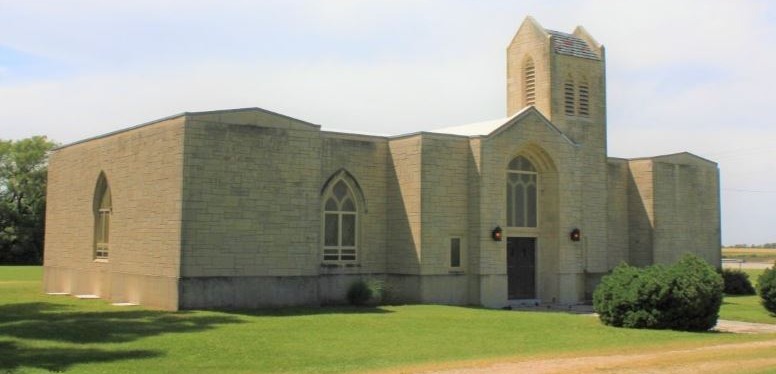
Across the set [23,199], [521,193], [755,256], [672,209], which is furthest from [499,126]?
[755,256]

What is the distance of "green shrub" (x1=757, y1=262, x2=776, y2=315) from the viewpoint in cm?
2373

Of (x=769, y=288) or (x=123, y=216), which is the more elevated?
(x=123, y=216)

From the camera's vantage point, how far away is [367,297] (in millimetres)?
25297

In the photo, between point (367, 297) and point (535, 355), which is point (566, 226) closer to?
point (367, 297)

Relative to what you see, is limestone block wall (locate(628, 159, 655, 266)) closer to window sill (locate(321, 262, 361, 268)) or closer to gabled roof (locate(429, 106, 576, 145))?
gabled roof (locate(429, 106, 576, 145))

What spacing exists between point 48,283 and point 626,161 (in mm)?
23597

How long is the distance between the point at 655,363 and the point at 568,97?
18335 millimetres

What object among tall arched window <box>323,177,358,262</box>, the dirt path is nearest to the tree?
tall arched window <box>323,177,358,262</box>

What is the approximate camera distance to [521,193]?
1132 inches

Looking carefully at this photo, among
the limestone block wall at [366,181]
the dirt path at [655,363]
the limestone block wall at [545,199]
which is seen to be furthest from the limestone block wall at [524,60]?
the dirt path at [655,363]

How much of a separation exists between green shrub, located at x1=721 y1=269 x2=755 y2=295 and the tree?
171 feet

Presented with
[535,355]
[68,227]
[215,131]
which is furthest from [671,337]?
[68,227]

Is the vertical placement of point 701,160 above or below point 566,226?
above

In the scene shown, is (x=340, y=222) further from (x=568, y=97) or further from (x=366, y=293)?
(x=568, y=97)
